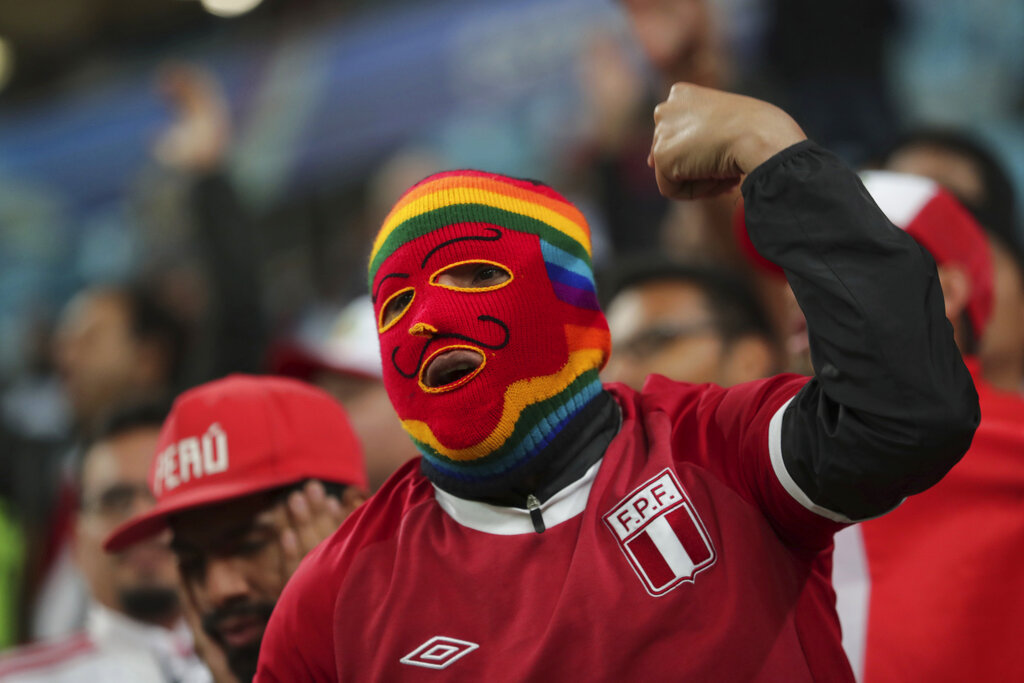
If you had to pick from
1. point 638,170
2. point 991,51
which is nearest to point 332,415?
point 638,170

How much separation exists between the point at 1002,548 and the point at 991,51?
9.04 ft

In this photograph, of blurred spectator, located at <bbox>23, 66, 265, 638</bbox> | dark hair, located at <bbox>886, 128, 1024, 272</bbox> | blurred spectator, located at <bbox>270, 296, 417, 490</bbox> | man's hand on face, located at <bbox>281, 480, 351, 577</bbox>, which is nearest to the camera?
man's hand on face, located at <bbox>281, 480, 351, 577</bbox>

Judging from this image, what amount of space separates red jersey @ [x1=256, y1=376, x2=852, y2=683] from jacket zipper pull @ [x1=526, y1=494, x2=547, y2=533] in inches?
0.5

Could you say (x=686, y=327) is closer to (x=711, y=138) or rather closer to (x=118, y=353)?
(x=711, y=138)

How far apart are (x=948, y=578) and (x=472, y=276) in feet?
3.50

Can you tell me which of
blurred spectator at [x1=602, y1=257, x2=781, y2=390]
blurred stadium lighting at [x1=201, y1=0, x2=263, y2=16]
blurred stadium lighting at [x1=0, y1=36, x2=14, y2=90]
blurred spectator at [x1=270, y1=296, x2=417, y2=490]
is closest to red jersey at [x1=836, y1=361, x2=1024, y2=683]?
blurred spectator at [x1=602, y1=257, x2=781, y2=390]

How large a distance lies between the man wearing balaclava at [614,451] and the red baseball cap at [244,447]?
1.87 feet

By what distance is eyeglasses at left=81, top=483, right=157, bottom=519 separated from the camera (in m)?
3.16

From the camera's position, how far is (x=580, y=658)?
146cm

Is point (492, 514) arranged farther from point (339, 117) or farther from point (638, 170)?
point (339, 117)

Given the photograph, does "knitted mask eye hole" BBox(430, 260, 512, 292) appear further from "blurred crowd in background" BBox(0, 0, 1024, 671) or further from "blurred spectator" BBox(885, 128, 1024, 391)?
"blurred spectator" BBox(885, 128, 1024, 391)

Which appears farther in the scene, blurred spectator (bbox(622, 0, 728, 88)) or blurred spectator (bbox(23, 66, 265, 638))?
blurred spectator (bbox(23, 66, 265, 638))

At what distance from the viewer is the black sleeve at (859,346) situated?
51.0 inches

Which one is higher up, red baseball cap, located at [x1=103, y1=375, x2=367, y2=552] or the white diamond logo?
red baseball cap, located at [x1=103, y1=375, x2=367, y2=552]
